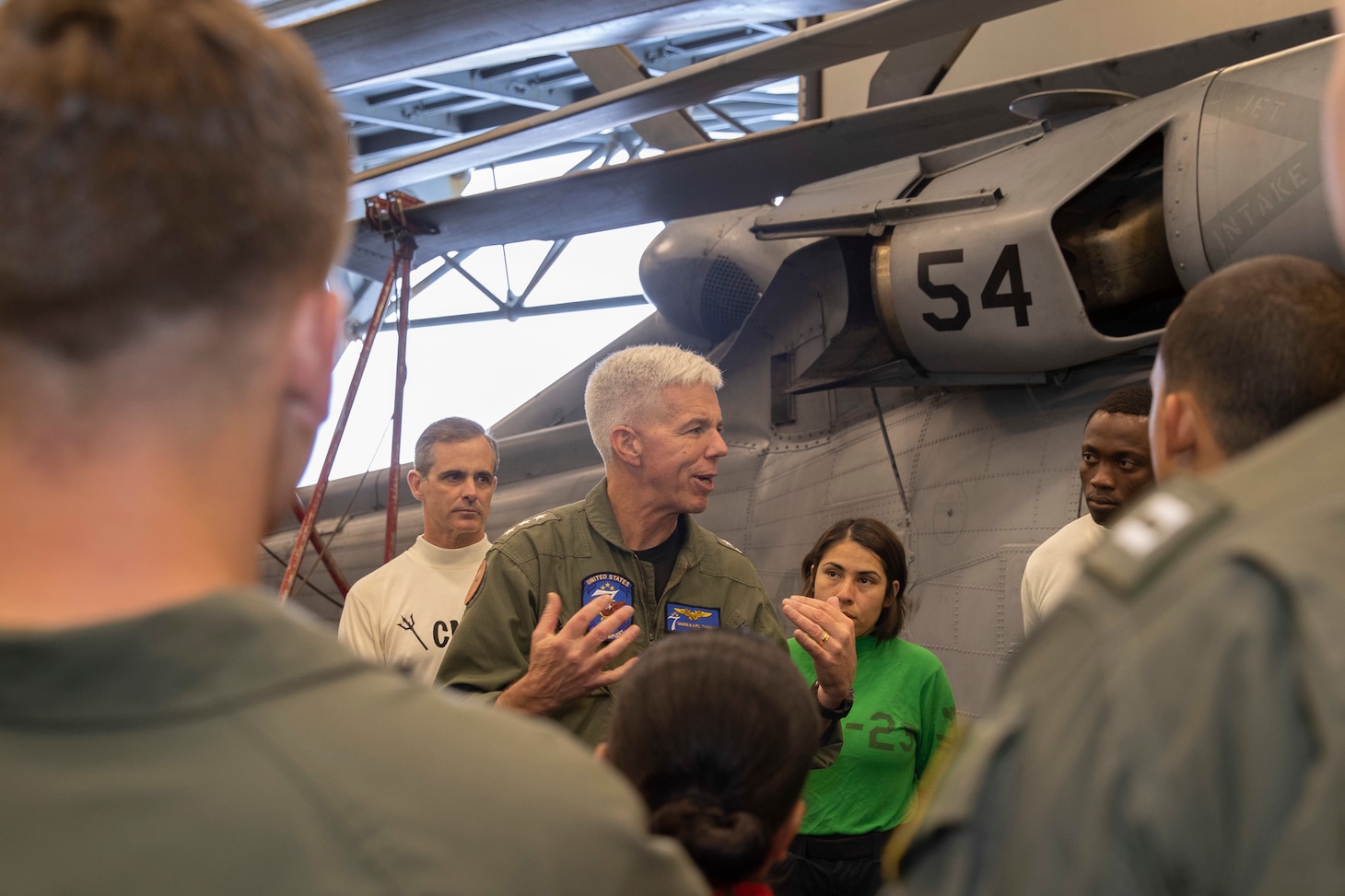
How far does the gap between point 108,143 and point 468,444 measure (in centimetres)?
380

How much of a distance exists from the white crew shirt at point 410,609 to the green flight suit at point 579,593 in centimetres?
93

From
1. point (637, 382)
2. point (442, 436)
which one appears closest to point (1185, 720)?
point (637, 382)

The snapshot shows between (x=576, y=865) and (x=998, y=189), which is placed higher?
(x=998, y=189)

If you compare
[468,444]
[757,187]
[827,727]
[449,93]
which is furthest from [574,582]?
[449,93]

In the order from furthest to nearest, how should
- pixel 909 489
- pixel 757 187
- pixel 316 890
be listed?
pixel 757 187 < pixel 909 489 < pixel 316 890

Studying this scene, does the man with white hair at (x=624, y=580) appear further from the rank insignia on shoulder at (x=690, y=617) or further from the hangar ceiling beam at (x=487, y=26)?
the hangar ceiling beam at (x=487, y=26)

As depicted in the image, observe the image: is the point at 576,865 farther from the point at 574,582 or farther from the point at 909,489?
the point at 909,489

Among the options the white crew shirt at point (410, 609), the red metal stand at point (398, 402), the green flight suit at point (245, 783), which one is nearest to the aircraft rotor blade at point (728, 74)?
the red metal stand at point (398, 402)

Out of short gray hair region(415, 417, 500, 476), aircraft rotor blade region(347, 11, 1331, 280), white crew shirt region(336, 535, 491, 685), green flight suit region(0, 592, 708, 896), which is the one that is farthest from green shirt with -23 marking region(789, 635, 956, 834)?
aircraft rotor blade region(347, 11, 1331, 280)

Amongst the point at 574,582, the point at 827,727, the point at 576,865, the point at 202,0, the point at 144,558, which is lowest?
the point at 827,727

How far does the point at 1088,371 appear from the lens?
482 centimetres

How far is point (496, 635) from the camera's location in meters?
2.81

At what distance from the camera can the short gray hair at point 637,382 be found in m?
3.26

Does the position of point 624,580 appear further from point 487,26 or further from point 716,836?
point 487,26
